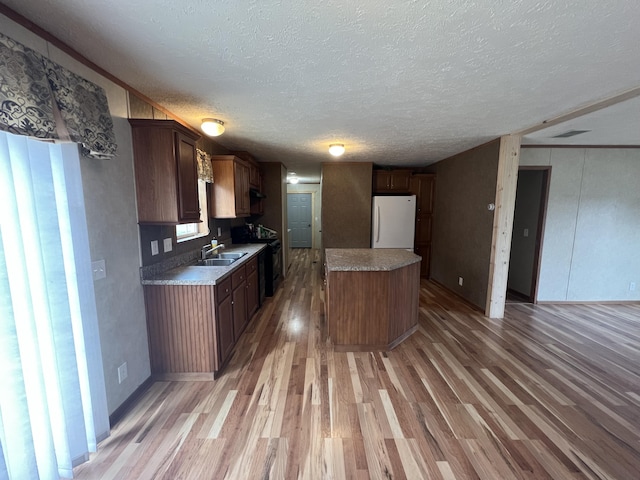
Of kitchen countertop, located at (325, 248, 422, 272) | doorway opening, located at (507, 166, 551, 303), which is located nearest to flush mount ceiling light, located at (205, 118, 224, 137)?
kitchen countertop, located at (325, 248, 422, 272)

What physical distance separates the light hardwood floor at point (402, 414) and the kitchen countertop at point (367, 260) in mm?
909

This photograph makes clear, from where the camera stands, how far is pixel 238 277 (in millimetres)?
2756

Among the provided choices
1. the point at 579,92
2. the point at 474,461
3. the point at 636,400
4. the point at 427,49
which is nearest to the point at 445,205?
the point at 579,92

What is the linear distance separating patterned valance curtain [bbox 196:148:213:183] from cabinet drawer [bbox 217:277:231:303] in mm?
1286

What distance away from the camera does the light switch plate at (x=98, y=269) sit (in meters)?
1.60

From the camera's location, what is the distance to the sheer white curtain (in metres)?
1.13

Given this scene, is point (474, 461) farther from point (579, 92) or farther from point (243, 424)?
point (579, 92)

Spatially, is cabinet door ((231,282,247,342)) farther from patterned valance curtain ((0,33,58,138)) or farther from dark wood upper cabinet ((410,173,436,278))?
dark wood upper cabinet ((410,173,436,278))

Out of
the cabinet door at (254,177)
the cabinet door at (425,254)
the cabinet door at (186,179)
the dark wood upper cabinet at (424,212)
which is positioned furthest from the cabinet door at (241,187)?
the cabinet door at (425,254)

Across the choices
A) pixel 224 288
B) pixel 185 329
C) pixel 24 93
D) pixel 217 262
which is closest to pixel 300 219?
pixel 217 262

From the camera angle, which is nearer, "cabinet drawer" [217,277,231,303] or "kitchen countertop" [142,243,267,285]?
"kitchen countertop" [142,243,267,285]

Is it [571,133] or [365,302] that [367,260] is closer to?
[365,302]

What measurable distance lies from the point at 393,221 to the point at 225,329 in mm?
3704

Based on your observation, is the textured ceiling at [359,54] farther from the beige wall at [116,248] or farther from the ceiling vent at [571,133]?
the ceiling vent at [571,133]
